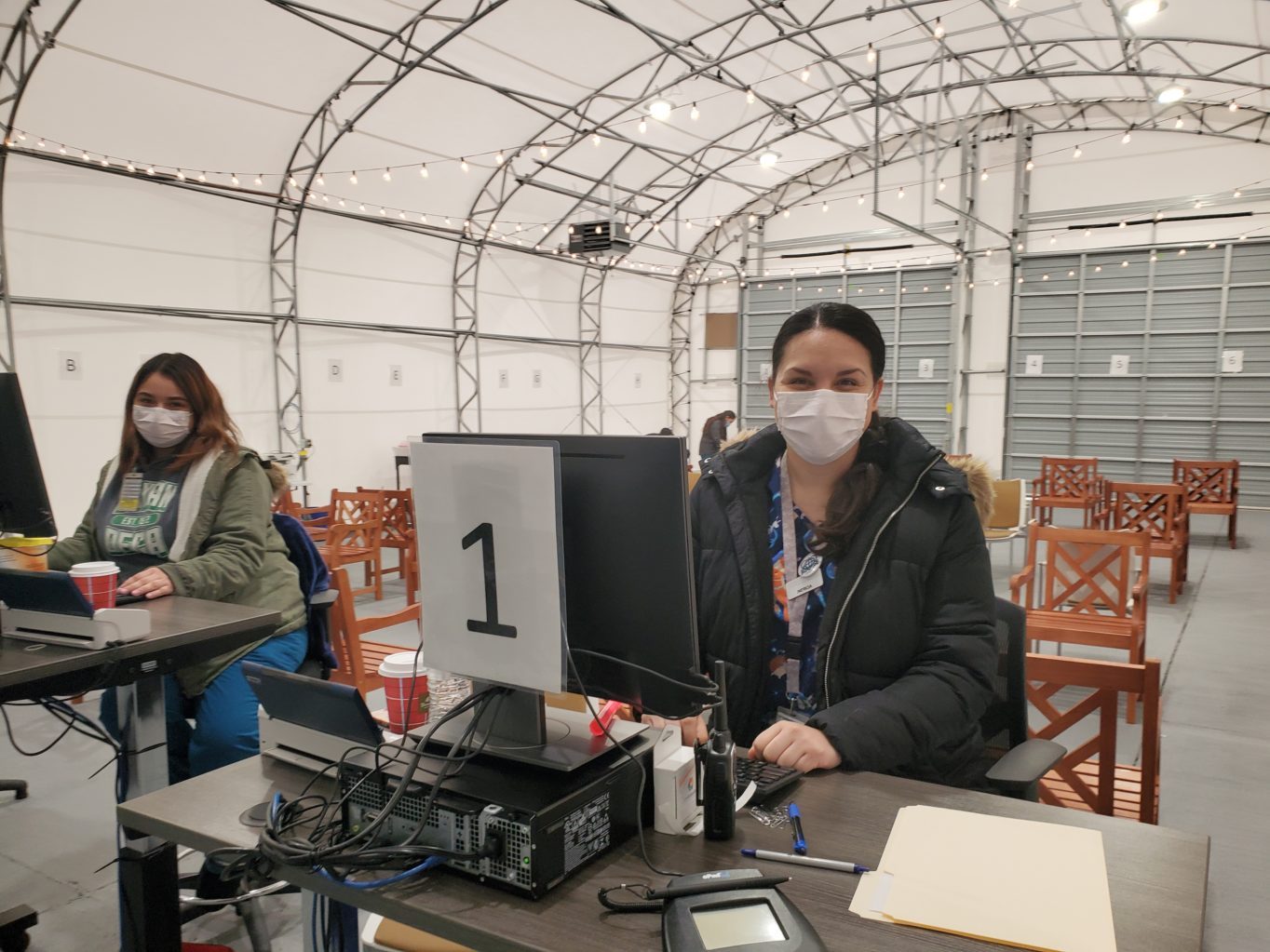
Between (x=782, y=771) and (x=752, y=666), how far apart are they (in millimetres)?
413

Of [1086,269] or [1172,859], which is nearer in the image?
[1172,859]

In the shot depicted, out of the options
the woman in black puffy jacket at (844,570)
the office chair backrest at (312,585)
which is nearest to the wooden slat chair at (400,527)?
the office chair backrest at (312,585)

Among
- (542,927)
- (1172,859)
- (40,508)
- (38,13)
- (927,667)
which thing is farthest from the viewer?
(38,13)

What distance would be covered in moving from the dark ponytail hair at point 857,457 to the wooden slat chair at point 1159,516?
5256mm

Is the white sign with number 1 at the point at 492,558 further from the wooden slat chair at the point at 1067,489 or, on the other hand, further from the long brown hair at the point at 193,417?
the wooden slat chair at the point at 1067,489

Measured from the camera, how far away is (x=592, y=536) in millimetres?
1177

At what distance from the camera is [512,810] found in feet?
3.31

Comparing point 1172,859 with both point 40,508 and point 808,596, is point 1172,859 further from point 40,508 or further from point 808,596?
point 40,508

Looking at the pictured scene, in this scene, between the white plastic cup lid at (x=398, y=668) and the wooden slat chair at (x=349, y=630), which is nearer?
the white plastic cup lid at (x=398, y=668)

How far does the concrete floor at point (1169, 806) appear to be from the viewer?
229 cm

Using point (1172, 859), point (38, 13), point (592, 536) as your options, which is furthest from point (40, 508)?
point (38, 13)

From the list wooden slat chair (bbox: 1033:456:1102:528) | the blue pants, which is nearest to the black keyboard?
the blue pants
